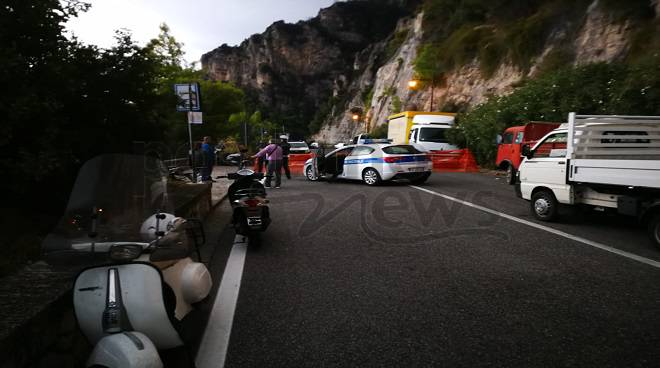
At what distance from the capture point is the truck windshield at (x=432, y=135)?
68.8 feet

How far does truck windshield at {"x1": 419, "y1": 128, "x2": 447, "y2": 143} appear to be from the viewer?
826 inches

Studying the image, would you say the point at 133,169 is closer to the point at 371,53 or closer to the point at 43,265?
the point at 43,265

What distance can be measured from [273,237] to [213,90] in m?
43.7

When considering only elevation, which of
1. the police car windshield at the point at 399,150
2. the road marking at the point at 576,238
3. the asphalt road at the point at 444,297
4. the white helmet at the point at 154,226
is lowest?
the asphalt road at the point at 444,297

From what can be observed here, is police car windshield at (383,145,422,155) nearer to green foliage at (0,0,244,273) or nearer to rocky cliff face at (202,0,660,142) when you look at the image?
green foliage at (0,0,244,273)

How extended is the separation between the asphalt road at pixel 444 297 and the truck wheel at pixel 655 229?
162 millimetres

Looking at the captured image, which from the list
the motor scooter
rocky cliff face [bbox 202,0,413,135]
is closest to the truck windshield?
the motor scooter

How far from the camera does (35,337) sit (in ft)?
7.17

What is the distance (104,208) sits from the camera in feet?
9.16

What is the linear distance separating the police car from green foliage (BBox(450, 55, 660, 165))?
6.72 m

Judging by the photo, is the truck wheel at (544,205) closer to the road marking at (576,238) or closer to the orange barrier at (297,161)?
the road marking at (576,238)

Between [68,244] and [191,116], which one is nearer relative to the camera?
[68,244]

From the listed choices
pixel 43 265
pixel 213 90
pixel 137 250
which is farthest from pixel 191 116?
pixel 213 90

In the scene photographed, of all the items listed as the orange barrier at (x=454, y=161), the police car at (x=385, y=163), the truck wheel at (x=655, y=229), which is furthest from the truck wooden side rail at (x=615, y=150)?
the orange barrier at (x=454, y=161)
